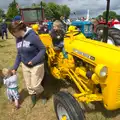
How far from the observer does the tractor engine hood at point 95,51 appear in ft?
9.15

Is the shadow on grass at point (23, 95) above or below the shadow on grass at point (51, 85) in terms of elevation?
below

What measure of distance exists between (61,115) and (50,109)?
715 mm

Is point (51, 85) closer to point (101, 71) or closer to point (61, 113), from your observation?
point (61, 113)

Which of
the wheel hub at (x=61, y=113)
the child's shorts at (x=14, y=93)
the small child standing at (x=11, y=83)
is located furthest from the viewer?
the child's shorts at (x=14, y=93)

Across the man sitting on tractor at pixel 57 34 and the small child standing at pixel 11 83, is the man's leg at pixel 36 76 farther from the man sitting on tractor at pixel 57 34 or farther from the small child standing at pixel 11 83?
the man sitting on tractor at pixel 57 34

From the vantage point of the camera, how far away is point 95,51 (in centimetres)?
326

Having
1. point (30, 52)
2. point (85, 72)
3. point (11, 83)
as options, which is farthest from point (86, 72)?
point (11, 83)

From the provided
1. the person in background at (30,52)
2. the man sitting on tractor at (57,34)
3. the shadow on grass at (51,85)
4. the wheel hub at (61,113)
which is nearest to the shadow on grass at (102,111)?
the wheel hub at (61,113)

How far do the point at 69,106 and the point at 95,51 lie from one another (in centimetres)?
92

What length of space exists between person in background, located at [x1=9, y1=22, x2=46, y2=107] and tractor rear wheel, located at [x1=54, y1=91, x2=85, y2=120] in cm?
68

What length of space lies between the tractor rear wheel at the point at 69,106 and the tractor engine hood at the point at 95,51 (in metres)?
0.64

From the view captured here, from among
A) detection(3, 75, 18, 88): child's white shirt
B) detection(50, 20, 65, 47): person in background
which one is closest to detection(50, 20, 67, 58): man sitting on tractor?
detection(50, 20, 65, 47): person in background

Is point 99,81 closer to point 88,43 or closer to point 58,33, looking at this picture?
point 88,43

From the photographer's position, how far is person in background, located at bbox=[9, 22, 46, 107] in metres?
3.48
